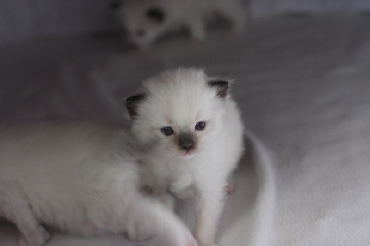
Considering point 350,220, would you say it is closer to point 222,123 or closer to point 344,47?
point 222,123

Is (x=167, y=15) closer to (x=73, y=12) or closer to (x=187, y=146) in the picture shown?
(x=73, y=12)

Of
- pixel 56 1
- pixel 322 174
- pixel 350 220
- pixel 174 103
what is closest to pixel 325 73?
pixel 322 174

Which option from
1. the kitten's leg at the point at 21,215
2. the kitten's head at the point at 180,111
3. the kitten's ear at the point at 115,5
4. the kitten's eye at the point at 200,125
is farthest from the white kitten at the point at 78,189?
the kitten's ear at the point at 115,5

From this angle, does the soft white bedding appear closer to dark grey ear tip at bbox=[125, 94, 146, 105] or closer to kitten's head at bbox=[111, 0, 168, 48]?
kitten's head at bbox=[111, 0, 168, 48]

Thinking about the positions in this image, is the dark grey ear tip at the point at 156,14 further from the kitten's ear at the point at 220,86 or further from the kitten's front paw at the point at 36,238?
the kitten's front paw at the point at 36,238

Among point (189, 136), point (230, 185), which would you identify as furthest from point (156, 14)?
point (189, 136)

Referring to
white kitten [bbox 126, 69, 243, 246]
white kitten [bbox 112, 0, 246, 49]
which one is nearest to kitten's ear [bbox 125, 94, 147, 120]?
white kitten [bbox 126, 69, 243, 246]

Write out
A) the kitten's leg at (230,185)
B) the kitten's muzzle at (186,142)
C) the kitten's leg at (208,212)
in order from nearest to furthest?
1. the kitten's muzzle at (186,142)
2. the kitten's leg at (208,212)
3. the kitten's leg at (230,185)
